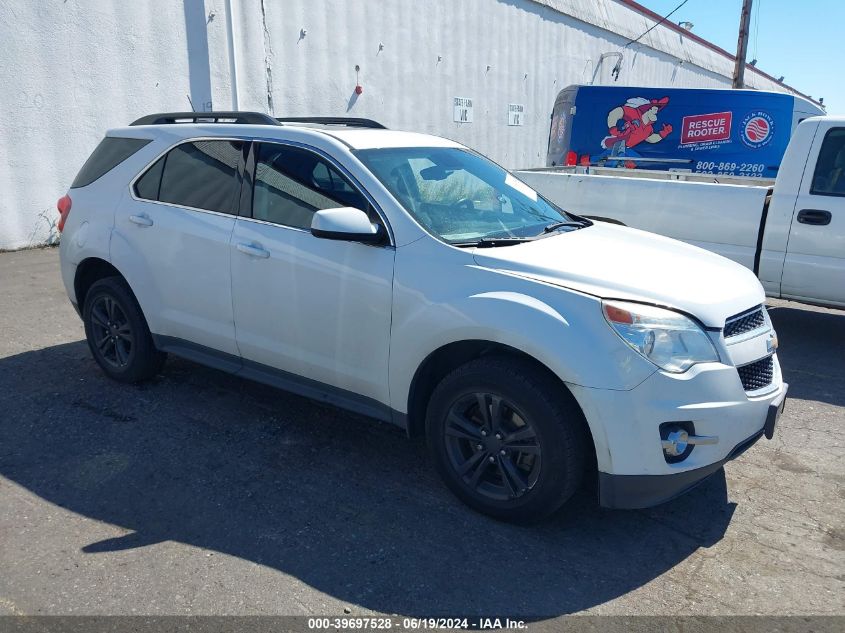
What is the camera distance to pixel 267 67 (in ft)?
41.5

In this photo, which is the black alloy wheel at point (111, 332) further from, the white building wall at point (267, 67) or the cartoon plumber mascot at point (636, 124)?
the cartoon plumber mascot at point (636, 124)

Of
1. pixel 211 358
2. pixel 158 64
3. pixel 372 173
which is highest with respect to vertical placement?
pixel 158 64

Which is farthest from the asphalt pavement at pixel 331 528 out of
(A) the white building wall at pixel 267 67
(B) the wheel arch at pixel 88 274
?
(A) the white building wall at pixel 267 67

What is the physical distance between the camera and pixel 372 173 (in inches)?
151

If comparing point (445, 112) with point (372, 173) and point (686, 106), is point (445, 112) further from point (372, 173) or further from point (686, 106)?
point (372, 173)

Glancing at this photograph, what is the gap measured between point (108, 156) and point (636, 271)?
3772 millimetres

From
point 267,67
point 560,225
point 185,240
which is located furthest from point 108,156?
point 267,67

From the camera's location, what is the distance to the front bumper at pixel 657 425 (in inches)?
118

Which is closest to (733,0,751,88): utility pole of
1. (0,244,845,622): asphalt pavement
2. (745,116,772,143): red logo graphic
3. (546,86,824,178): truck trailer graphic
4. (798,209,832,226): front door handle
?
(546,86,824,178): truck trailer graphic

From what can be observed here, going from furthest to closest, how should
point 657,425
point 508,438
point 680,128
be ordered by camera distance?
point 680,128, point 508,438, point 657,425

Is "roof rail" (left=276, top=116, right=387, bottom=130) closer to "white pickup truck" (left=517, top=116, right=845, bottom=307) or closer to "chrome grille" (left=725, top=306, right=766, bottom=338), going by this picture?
"chrome grille" (left=725, top=306, right=766, bottom=338)

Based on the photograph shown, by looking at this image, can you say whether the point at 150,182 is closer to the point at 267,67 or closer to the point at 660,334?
the point at 660,334

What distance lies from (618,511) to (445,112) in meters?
14.5

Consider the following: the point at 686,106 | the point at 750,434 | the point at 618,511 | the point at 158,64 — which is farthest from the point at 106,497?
the point at 686,106
